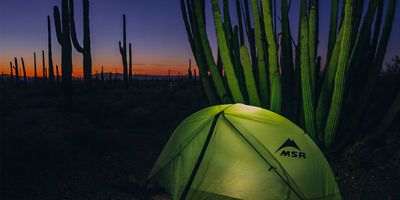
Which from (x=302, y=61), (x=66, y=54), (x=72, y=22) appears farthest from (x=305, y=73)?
(x=72, y=22)

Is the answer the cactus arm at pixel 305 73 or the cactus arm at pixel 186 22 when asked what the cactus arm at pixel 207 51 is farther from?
the cactus arm at pixel 305 73

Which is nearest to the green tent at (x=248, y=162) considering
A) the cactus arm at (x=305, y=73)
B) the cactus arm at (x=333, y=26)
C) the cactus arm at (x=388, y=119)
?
the cactus arm at (x=305, y=73)

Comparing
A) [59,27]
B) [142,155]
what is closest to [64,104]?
[59,27]

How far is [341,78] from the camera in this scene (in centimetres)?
561

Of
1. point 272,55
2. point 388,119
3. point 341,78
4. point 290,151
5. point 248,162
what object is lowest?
point 248,162

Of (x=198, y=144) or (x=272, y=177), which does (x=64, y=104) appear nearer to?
(x=198, y=144)

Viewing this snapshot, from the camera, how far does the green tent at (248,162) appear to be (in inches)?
171

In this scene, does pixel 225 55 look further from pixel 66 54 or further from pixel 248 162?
pixel 66 54

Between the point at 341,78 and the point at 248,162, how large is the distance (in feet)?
7.94

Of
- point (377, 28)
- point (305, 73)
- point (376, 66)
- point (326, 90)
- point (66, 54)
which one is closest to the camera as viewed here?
point (305, 73)

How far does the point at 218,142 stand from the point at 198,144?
0.96 feet

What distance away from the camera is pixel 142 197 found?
4.92 metres

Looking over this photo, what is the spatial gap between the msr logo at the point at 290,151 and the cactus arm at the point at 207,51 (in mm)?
2180

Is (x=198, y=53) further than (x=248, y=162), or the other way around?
(x=198, y=53)
